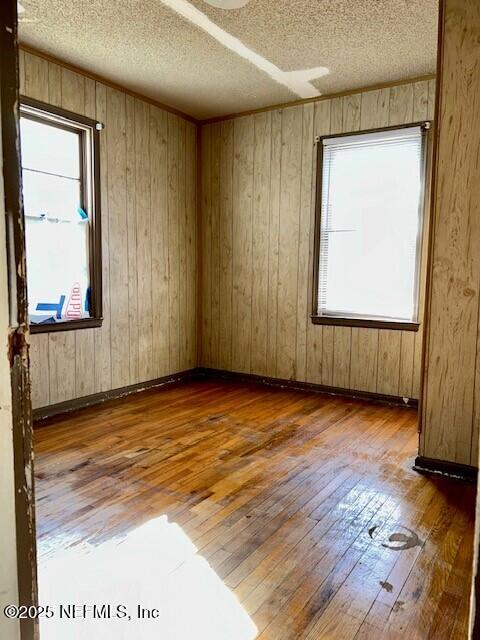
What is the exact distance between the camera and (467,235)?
2486 mm

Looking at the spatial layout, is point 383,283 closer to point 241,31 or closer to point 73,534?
point 241,31

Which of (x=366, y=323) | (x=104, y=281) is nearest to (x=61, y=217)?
(x=104, y=281)

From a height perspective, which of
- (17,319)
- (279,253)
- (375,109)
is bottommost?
→ (17,319)

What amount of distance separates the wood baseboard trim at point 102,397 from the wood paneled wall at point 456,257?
268 cm

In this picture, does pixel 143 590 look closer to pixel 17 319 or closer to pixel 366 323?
pixel 17 319

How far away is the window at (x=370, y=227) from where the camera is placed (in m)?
3.87

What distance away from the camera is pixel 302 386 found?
179 inches

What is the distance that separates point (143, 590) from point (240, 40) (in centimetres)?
332

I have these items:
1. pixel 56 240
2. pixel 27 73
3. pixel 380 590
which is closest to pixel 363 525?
pixel 380 590

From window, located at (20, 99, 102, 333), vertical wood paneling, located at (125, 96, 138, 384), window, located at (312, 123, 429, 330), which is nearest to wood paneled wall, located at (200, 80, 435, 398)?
window, located at (312, 123, 429, 330)

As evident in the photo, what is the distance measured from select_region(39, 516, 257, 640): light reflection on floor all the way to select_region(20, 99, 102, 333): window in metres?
2.12

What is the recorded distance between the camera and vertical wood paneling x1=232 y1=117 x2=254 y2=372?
184 inches

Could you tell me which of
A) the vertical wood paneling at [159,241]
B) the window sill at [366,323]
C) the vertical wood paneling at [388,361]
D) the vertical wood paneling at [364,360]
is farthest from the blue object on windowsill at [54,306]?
the vertical wood paneling at [388,361]

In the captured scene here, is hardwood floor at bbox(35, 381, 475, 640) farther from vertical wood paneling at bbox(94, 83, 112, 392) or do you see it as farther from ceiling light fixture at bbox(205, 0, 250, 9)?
ceiling light fixture at bbox(205, 0, 250, 9)
